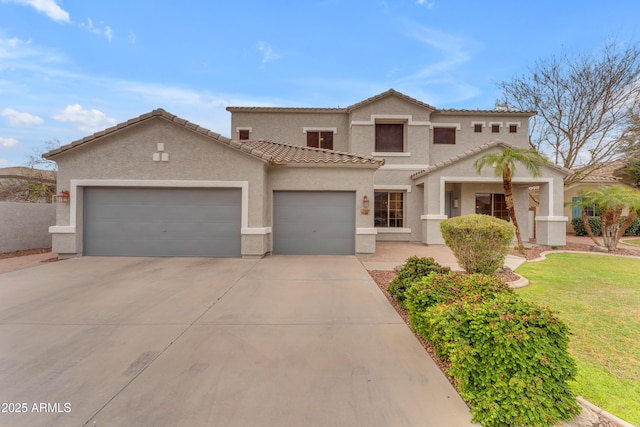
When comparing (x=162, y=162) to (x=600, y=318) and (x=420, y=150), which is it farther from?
(x=420, y=150)

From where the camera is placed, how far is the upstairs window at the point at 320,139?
55.5 feet

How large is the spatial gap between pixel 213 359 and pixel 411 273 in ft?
12.8

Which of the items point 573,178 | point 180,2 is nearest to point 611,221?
point 573,178

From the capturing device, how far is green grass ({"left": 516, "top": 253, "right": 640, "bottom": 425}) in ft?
9.34

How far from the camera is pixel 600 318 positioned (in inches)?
188

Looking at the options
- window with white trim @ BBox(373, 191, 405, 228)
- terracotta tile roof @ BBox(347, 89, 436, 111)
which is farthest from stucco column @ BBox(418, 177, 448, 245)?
terracotta tile roof @ BBox(347, 89, 436, 111)

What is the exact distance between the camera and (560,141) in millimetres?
20203

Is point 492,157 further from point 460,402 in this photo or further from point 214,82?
point 214,82

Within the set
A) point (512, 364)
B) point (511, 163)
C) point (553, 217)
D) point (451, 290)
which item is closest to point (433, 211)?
point (511, 163)

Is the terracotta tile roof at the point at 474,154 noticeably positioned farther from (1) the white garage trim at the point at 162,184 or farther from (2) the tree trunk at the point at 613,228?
(1) the white garage trim at the point at 162,184

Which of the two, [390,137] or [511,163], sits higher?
[390,137]

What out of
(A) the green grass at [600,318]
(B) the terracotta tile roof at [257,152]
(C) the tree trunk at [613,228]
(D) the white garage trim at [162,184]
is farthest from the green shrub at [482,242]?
(C) the tree trunk at [613,228]

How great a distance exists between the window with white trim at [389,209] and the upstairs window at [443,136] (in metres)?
4.43

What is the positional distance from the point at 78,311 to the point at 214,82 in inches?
795
